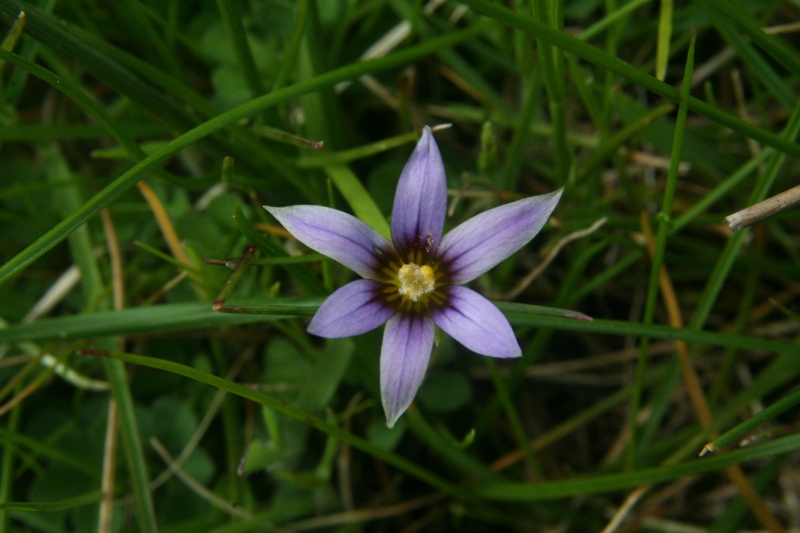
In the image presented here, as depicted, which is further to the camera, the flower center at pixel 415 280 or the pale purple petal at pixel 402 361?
the flower center at pixel 415 280

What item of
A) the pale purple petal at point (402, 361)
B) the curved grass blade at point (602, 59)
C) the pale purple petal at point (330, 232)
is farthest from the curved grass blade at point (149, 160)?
the pale purple petal at point (402, 361)

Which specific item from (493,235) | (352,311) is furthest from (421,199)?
(352,311)

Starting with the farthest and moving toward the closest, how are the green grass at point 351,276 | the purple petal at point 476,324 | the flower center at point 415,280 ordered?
the green grass at point 351,276
the flower center at point 415,280
the purple petal at point 476,324

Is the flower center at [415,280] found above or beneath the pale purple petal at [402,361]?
above

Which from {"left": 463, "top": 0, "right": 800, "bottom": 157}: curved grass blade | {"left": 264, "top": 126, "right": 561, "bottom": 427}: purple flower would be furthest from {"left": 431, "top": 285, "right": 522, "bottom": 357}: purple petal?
{"left": 463, "top": 0, "right": 800, "bottom": 157}: curved grass blade

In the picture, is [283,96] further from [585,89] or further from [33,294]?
[33,294]

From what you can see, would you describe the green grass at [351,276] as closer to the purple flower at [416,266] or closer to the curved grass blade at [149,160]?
the curved grass blade at [149,160]

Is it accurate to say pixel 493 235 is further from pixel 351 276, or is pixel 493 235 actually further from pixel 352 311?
pixel 351 276

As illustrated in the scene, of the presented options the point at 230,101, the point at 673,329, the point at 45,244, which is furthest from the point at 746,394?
the point at 45,244

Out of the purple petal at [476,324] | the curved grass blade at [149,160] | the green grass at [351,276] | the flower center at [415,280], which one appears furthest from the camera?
the green grass at [351,276]
